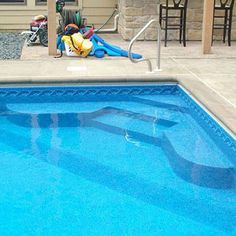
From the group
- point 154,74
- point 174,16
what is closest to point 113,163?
point 154,74

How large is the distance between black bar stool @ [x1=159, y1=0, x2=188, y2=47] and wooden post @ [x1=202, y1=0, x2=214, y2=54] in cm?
92

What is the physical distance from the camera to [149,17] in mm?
9422

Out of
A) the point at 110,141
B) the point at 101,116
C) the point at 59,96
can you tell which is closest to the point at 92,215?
the point at 110,141

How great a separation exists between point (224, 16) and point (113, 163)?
5.75 m

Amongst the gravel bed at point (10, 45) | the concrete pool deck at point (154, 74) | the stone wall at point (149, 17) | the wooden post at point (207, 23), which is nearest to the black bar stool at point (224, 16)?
the stone wall at point (149, 17)

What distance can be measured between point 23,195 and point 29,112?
2226 millimetres

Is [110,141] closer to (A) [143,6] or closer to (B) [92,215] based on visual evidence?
(B) [92,215]

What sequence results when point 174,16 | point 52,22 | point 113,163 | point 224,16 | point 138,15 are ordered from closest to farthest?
point 113,163, point 52,22, point 224,16, point 174,16, point 138,15

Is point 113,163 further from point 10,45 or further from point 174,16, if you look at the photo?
point 174,16

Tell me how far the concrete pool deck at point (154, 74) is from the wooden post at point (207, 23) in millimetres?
208

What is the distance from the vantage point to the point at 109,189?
148 inches

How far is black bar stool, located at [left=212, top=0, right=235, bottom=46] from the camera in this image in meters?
8.75

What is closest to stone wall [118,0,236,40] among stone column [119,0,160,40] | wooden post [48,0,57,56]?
stone column [119,0,160,40]

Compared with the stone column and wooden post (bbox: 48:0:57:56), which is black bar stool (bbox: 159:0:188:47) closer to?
the stone column
